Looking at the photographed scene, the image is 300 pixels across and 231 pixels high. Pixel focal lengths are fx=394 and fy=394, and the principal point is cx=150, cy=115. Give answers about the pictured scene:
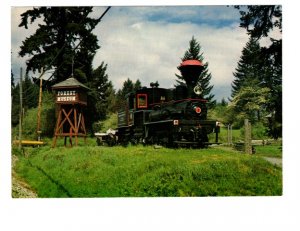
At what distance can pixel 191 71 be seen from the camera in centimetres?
1316

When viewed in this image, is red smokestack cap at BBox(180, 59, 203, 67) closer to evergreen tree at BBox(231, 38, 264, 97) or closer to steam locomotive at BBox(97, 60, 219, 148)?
steam locomotive at BBox(97, 60, 219, 148)

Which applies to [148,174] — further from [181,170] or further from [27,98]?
[27,98]

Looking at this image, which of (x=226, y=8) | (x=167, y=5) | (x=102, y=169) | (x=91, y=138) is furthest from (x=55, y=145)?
(x=226, y=8)

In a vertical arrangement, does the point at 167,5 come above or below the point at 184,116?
above

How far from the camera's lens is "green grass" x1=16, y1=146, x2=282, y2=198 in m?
10.0

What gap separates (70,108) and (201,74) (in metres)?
4.51

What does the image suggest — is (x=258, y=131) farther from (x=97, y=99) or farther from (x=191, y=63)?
(x=97, y=99)

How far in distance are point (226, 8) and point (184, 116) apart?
391 centimetres

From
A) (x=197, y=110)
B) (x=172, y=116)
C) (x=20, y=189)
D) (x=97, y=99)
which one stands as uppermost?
(x=97, y=99)

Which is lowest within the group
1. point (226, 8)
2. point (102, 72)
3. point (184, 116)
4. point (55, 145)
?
point (55, 145)

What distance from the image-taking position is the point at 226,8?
1130cm

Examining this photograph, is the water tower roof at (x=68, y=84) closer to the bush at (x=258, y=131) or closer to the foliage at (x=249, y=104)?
the foliage at (x=249, y=104)

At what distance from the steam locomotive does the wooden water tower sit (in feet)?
8.58

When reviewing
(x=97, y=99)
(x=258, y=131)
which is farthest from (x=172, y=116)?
(x=258, y=131)
